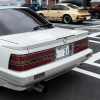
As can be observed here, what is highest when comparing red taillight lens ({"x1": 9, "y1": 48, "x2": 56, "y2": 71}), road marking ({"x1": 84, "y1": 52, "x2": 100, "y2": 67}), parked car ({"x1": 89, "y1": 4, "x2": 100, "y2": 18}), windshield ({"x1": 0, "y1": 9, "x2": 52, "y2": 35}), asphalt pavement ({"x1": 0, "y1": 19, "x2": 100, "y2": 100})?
windshield ({"x1": 0, "y1": 9, "x2": 52, "y2": 35})

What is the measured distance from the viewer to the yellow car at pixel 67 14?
17.3 m

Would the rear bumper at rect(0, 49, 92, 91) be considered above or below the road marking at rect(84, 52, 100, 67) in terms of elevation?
above

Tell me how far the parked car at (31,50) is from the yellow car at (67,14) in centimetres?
1193

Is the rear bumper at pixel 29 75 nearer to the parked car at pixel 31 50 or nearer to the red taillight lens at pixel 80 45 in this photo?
the parked car at pixel 31 50

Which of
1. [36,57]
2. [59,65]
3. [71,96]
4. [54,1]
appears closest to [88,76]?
[71,96]

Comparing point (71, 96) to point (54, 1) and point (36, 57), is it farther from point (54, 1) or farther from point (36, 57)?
point (54, 1)

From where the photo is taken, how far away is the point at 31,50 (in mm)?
4188

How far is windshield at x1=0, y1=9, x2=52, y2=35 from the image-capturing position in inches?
197

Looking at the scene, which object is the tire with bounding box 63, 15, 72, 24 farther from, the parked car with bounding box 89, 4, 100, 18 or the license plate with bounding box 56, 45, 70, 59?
the license plate with bounding box 56, 45, 70, 59

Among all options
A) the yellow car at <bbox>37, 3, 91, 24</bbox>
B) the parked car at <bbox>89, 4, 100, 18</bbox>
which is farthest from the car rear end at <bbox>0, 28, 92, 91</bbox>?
the parked car at <bbox>89, 4, 100, 18</bbox>

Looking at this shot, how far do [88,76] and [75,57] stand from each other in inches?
45.0

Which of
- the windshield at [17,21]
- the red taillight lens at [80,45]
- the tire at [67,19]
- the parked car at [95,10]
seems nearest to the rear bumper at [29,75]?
the red taillight lens at [80,45]

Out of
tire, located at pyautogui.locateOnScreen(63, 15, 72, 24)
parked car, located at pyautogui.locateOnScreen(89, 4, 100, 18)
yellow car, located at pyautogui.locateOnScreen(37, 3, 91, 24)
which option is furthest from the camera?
parked car, located at pyautogui.locateOnScreen(89, 4, 100, 18)

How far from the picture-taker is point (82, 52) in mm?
5363
